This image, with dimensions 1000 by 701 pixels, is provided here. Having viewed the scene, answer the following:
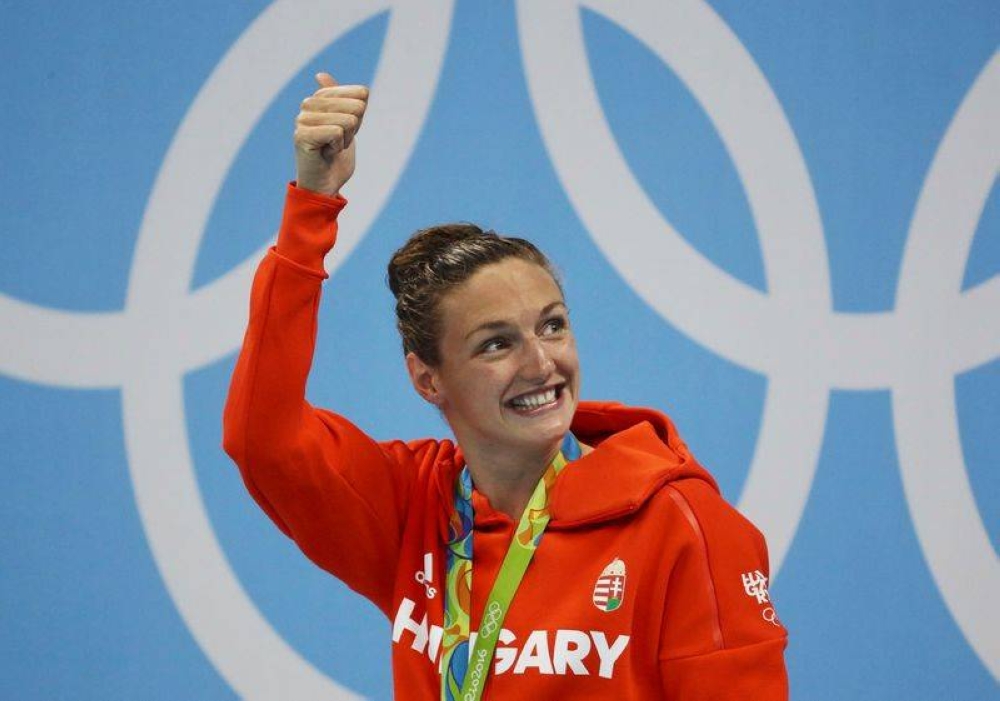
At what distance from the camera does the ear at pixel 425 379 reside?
6.54 feet

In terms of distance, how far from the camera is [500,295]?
1.89 metres

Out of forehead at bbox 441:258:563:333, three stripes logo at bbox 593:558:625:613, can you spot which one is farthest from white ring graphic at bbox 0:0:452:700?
three stripes logo at bbox 593:558:625:613

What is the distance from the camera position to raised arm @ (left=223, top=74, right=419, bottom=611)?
1.78m

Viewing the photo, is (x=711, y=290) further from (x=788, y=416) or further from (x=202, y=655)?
(x=202, y=655)

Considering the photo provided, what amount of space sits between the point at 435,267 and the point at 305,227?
0.72 ft

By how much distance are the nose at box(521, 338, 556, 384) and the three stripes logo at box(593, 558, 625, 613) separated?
0.26 metres

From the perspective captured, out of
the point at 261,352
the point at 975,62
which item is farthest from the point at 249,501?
the point at 975,62

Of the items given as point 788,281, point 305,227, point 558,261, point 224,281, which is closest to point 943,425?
point 788,281

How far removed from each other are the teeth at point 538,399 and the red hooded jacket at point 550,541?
99 millimetres

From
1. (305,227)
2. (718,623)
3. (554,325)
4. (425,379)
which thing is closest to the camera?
(718,623)

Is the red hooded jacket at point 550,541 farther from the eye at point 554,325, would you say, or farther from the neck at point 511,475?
the eye at point 554,325

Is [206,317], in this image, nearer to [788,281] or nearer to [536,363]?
[788,281]

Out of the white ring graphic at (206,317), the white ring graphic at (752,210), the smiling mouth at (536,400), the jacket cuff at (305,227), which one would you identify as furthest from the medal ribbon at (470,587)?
the white ring graphic at (206,317)

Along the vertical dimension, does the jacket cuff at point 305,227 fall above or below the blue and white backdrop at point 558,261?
below
